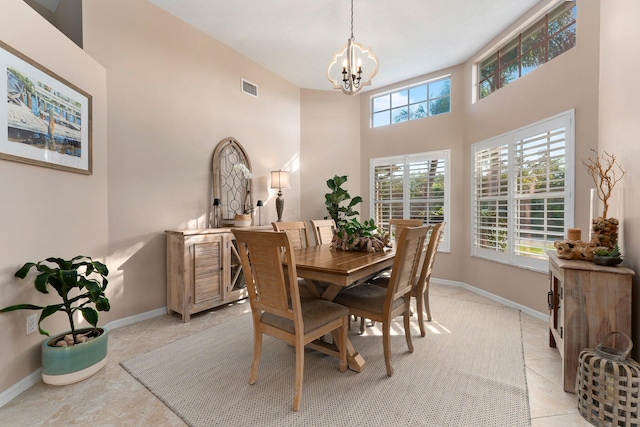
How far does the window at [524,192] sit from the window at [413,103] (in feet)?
3.51

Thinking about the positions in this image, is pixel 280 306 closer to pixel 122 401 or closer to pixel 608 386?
pixel 122 401

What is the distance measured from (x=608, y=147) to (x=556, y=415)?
214 cm

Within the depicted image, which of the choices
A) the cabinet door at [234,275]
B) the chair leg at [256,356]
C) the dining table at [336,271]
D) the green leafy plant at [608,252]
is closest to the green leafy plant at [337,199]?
the cabinet door at [234,275]

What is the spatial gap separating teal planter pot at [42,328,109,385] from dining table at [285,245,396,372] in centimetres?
161

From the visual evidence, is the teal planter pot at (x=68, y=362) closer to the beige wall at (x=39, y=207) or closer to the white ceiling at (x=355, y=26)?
the beige wall at (x=39, y=207)

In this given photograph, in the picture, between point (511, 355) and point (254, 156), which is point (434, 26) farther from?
point (511, 355)

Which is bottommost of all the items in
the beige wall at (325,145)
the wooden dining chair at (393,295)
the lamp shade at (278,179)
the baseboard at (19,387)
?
the baseboard at (19,387)

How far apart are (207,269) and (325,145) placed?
328 centimetres

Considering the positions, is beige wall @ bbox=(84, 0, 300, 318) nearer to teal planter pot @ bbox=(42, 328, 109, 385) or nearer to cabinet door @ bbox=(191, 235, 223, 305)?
cabinet door @ bbox=(191, 235, 223, 305)

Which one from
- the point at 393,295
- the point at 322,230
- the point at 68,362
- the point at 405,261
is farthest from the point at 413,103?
the point at 68,362

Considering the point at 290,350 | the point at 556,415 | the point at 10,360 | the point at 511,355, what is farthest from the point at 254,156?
the point at 556,415

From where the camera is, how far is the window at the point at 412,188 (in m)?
4.67

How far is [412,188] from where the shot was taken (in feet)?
16.2

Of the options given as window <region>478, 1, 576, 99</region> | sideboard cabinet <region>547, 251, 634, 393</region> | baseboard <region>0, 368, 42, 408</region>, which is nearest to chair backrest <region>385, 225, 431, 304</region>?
sideboard cabinet <region>547, 251, 634, 393</region>
